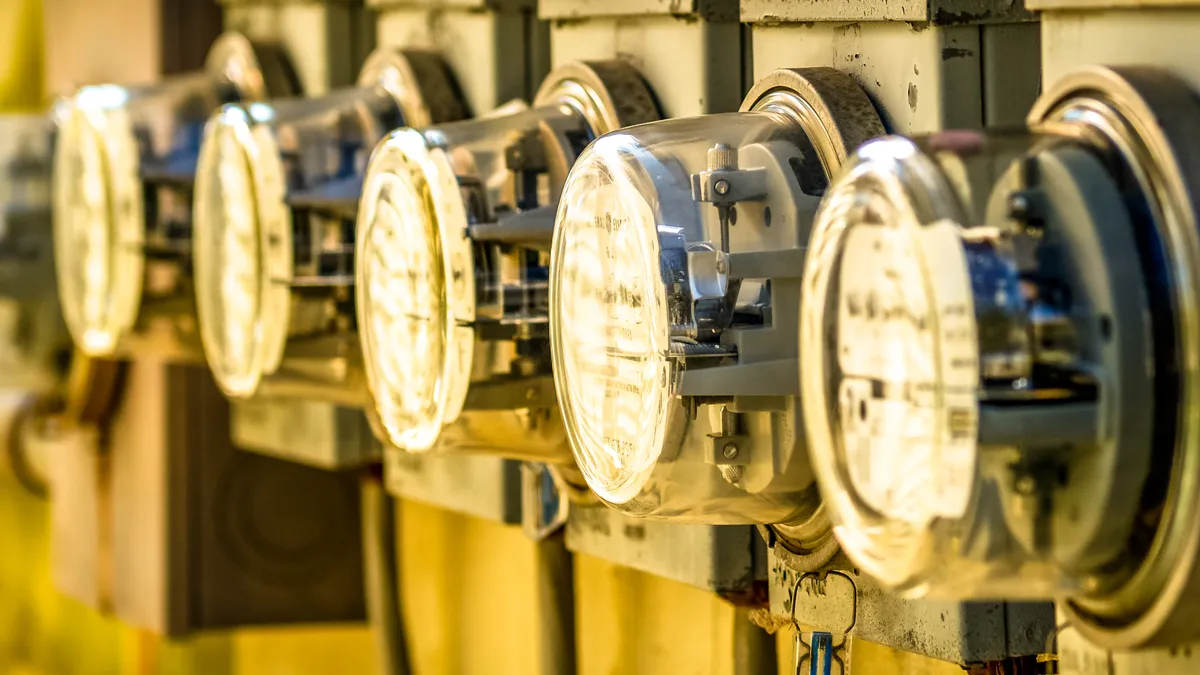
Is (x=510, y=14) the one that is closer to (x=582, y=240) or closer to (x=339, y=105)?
(x=339, y=105)

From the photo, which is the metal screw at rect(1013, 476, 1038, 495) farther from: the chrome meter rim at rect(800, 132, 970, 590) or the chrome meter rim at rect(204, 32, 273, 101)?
the chrome meter rim at rect(204, 32, 273, 101)

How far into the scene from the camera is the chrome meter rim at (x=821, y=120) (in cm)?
58

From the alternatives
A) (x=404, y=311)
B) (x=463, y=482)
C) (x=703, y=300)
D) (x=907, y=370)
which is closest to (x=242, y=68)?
(x=463, y=482)

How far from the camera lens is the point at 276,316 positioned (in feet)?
3.01

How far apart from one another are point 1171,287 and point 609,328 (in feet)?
0.69

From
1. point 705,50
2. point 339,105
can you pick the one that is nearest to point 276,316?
point 339,105

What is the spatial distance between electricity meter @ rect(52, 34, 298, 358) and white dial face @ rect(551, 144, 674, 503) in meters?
0.52

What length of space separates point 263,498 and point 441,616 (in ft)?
0.56

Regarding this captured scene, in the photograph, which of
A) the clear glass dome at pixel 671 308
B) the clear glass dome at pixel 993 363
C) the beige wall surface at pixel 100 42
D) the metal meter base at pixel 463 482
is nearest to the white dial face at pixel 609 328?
the clear glass dome at pixel 671 308

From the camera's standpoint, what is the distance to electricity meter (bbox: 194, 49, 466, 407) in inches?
36.1

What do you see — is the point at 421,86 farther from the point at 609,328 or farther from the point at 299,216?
the point at 609,328

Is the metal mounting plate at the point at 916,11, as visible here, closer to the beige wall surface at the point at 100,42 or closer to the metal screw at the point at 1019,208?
the metal screw at the point at 1019,208

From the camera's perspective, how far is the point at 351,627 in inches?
56.9

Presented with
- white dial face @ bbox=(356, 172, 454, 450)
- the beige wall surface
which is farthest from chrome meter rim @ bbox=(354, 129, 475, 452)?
the beige wall surface
